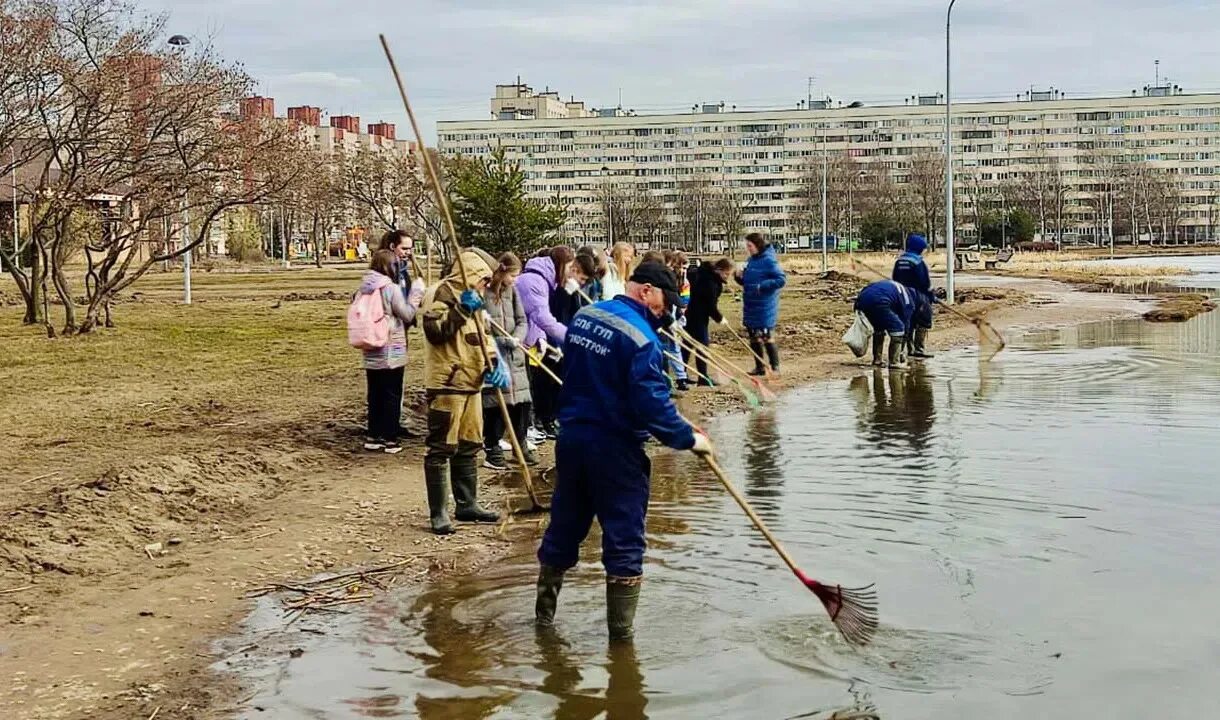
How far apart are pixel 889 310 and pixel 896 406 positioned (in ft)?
11.1

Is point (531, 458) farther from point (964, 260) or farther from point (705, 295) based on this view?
point (964, 260)

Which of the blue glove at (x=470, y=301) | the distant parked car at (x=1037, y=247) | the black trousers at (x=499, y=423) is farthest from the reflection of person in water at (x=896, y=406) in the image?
the distant parked car at (x=1037, y=247)

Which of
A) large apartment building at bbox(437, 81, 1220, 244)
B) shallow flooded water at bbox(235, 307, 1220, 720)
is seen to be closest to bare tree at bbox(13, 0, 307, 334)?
shallow flooded water at bbox(235, 307, 1220, 720)

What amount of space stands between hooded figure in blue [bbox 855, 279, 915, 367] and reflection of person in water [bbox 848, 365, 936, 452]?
0.41 meters

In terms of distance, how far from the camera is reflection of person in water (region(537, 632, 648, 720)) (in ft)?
18.7

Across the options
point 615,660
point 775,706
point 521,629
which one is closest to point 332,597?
point 521,629

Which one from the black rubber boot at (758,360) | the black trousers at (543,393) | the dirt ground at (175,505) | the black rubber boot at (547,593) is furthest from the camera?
the black rubber boot at (758,360)

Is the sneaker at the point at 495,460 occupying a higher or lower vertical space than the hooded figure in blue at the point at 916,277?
lower

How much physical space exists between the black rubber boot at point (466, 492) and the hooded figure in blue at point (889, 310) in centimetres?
975

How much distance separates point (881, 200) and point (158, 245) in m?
84.3

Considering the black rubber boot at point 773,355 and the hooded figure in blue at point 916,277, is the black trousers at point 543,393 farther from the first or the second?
the hooded figure in blue at point 916,277

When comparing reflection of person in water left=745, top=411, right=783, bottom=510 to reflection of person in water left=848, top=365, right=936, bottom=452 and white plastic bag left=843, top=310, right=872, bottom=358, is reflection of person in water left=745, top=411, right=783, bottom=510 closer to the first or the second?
reflection of person in water left=848, top=365, right=936, bottom=452

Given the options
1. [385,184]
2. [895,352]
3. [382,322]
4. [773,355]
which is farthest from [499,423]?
[385,184]

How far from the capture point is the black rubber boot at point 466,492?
912 cm
